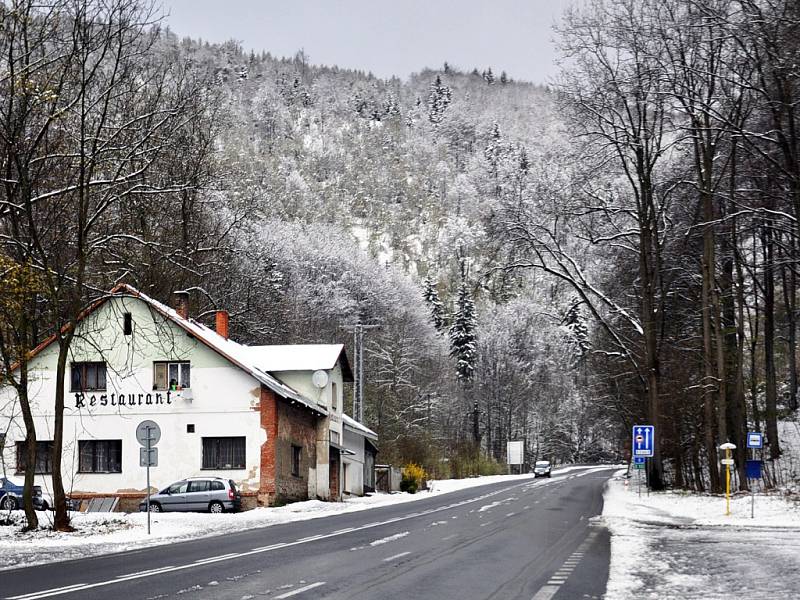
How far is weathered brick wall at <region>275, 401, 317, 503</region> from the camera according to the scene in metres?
41.3

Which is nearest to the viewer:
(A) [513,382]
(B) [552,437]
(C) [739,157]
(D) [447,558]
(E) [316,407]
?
(D) [447,558]

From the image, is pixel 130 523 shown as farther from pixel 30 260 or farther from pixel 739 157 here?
pixel 739 157

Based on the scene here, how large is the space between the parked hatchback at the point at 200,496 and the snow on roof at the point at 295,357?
9098 millimetres

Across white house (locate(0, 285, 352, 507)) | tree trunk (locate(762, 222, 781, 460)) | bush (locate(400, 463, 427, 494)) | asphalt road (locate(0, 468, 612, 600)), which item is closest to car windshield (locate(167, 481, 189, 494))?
white house (locate(0, 285, 352, 507))

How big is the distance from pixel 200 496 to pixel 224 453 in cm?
461

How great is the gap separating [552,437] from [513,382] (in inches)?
643

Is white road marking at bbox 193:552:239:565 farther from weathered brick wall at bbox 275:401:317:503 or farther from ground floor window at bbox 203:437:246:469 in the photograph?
ground floor window at bbox 203:437:246:469

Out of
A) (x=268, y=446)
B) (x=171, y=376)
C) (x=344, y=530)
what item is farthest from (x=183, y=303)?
(x=344, y=530)

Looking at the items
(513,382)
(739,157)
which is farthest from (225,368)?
(513,382)

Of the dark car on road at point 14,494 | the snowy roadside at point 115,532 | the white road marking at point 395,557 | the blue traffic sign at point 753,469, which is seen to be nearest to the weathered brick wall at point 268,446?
the snowy roadside at point 115,532

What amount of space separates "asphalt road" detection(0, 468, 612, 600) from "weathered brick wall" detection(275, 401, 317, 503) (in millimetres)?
14116

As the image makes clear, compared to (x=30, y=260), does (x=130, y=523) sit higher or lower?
lower

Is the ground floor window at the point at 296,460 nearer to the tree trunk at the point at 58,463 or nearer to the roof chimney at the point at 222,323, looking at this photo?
the roof chimney at the point at 222,323

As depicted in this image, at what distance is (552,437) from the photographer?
132 meters
